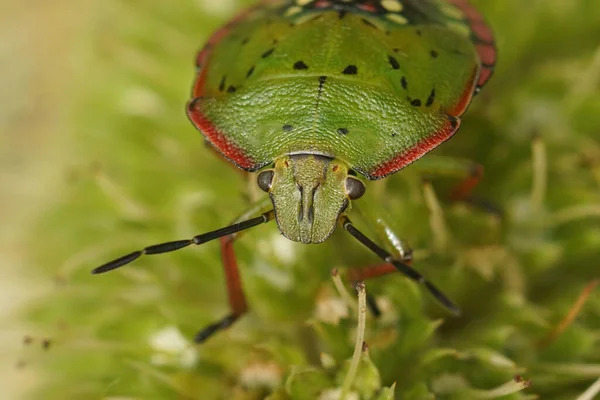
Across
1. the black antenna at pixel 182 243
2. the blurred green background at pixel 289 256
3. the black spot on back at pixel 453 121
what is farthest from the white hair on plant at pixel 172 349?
the black spot on back at pixel 453 121

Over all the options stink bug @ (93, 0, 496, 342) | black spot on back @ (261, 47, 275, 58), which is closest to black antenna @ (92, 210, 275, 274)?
stink bug @ (93, 0, 496, 342)

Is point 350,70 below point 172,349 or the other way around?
the other way around

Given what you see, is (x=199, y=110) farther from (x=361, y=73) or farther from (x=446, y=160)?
(x=446, y=160)

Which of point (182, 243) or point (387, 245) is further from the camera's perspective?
point (387, 245)

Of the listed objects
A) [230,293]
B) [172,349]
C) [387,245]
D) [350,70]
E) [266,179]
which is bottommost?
[172,349]

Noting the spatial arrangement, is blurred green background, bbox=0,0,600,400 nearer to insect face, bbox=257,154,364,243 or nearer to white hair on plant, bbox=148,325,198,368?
white hair on plant, bbox=148,325,198,368

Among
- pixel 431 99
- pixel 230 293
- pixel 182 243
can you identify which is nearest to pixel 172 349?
pixel 230 293

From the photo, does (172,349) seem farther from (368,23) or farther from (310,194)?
(368,23)

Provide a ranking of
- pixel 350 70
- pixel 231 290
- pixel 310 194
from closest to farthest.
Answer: pixel 310 194
pixel 350 70
pixel 231 290

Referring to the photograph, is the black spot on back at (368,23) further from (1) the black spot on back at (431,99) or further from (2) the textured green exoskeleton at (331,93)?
(1) the black spot on back at (431,99)
